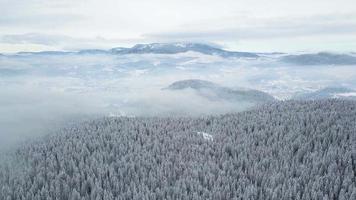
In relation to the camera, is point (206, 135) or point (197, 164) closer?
point (197, 164)

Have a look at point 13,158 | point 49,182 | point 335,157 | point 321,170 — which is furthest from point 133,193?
point 13,158

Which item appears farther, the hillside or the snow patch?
the snow patch

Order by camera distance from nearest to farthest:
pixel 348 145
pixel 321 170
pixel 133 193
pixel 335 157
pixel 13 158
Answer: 1. pixel 133 193
2. pixel 321 170
3. pixel 335 157
4. pixel 348 145
5. pixel 13 158

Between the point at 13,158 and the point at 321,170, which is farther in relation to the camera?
the point at 13,158

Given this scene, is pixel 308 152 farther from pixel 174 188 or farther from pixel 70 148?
pixel 70 148

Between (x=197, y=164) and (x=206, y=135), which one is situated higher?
(x=197, y=164)

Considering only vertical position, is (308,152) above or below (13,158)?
above

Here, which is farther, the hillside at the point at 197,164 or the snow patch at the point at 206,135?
the snow patch at the point at 206,135

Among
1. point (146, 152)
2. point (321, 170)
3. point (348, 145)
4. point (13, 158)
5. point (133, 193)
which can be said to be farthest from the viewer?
point (13, 158)
